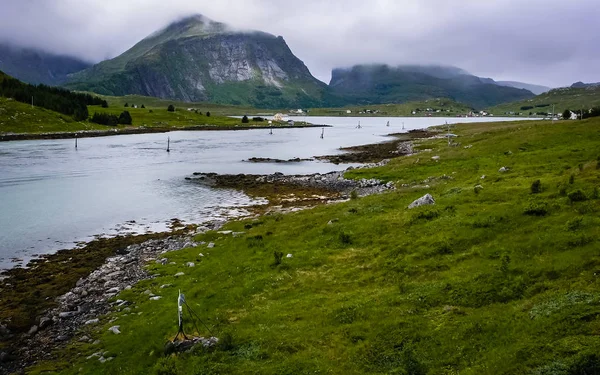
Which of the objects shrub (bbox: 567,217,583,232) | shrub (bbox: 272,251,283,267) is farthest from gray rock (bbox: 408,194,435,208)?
shrub (bbox: 567,217,583,232)

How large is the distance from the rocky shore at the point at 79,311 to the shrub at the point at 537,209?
23051 millimetres

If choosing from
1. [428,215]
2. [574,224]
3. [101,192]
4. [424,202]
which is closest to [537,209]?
[574,224]

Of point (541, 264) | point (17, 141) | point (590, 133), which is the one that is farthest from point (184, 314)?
point (17, 141)

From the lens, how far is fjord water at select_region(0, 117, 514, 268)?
149ft

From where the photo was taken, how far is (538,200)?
85.7 feet

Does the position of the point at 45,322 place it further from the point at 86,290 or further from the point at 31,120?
the point at 31,120

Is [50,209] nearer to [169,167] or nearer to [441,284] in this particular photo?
[169,167]

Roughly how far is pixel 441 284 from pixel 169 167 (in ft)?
281

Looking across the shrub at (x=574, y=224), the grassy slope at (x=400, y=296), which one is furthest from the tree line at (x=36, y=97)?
the shrub at (x=574, y=224)

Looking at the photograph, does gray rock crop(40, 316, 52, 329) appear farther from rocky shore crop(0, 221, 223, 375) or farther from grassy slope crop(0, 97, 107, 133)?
grassy slope crop(0, 97, 107, 133)

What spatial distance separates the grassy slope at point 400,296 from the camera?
44.3 feet

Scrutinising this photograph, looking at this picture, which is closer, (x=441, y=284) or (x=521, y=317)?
(x=521, y=317)

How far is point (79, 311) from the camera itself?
24641mm

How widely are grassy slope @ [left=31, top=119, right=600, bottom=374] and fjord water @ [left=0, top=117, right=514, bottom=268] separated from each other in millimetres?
18384
